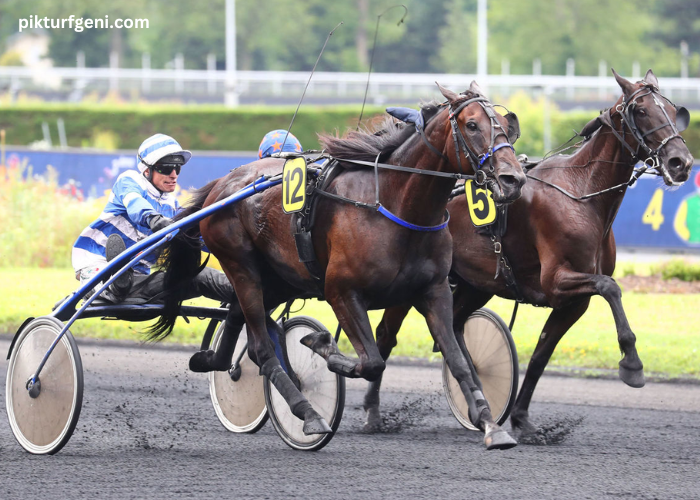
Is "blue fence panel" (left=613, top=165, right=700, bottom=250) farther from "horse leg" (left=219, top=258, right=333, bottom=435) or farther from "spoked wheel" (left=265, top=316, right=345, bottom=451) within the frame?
"horse leg" (left=219, top=258, right=333, bottom=435)

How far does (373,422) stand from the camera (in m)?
5.88

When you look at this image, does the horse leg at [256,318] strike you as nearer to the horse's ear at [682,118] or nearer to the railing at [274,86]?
the horse's ear at [682,118]

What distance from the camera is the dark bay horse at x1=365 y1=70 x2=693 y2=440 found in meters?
5.28

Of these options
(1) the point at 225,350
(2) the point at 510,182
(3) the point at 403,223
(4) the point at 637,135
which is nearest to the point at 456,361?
(3) the point at 403,223

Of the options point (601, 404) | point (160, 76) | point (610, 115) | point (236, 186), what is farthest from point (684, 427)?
point (160, 76)

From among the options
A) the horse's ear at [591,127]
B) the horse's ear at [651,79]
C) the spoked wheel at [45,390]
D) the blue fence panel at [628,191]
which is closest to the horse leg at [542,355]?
the horse's ear at [591,127]

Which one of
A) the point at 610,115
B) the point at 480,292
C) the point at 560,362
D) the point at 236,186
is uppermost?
the point at 610,115

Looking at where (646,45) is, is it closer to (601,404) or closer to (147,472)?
(601,404)

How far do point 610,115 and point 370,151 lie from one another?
157 centimetres

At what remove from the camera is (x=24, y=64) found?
4328 cm

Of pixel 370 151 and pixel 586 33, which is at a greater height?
pixel 586 33

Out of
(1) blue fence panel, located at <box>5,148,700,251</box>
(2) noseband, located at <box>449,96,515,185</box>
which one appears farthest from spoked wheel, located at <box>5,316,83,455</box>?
(1) blue fence panel, located at <box>5,148,700,251</box>

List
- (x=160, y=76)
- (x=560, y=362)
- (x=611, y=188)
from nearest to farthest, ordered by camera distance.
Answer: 1. (x=611, y=188)
2. (x=560, y=362)
3. (x=160, y=76)

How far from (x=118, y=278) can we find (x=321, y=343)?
4.18 feet
